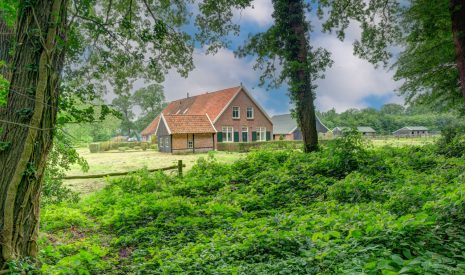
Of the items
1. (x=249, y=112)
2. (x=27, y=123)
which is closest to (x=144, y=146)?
(x=249, y=112)

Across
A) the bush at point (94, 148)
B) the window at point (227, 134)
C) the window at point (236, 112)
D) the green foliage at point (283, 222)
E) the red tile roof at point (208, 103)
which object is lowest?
the green foliage at point (283, 222)

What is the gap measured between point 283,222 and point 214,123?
32563mm

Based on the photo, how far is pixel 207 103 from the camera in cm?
4253

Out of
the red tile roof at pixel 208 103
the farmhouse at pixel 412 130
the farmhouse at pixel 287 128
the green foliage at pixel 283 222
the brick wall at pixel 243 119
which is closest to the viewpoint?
the green foliage at pixel 283 222

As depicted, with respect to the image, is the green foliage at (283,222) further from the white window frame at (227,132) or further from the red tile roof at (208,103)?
the red tile roof at (208,103)

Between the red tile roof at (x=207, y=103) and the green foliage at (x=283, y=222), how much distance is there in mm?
26873

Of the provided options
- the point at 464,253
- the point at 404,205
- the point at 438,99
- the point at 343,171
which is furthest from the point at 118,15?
the point at 438,99

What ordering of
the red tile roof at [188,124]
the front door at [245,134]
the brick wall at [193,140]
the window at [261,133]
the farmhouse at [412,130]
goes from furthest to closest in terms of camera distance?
the farmhouse at [412,130]
the window at [261,133]
the front door at [245,134]
the brick wall at [193,140]
the red tile roof at [188,124]

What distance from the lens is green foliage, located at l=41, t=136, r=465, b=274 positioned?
3594 mm

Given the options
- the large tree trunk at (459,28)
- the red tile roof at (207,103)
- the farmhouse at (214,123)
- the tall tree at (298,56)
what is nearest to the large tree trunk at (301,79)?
the tall tree at (298,56)

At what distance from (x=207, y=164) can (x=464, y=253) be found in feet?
38.5

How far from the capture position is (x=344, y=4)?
14.0m

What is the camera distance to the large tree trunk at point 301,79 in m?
14.3

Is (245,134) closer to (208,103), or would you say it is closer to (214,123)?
(214,123)
